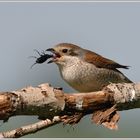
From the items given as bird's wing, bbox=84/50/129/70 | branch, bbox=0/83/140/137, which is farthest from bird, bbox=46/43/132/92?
branch, bbox=0/83/140/137

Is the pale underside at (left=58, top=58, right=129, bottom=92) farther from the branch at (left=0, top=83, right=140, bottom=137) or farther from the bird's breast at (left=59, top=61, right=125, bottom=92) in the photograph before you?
the branch at (left=0, top=83, right=140, bottom=137)

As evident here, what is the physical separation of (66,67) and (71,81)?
221mm

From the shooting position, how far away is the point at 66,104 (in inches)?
167

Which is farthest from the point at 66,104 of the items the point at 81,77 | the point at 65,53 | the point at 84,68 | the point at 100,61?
the point at 100,61

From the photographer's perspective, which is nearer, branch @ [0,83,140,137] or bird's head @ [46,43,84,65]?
branch @ [0,83,140,137]

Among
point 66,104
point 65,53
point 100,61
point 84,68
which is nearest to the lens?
point 66,104

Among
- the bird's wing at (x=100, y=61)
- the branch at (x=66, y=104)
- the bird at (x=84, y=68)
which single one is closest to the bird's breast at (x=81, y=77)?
the bird at (x=84, y=68)

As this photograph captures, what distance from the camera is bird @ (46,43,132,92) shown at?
6.04m

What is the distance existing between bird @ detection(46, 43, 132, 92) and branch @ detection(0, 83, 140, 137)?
50.6 inches

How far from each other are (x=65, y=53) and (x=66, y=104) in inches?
84.2

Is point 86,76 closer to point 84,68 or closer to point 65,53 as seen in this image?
point 84,68

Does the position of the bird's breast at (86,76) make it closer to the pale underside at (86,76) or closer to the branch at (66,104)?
the pale underside at (86,76)

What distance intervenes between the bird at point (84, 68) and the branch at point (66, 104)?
128 centimetres

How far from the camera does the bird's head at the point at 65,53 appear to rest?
20.4 feet
